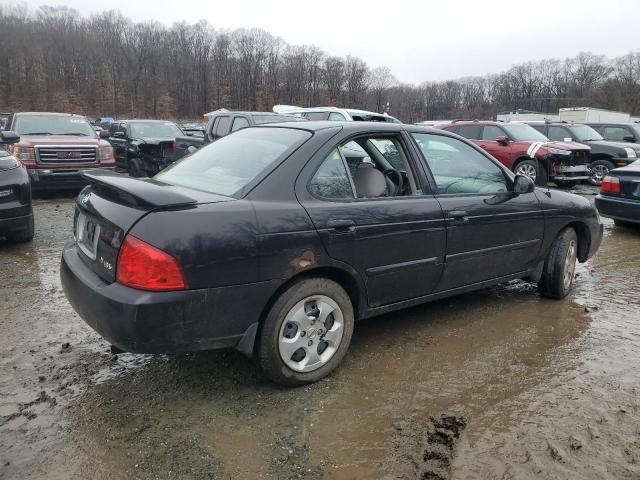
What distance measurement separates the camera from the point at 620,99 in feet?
238

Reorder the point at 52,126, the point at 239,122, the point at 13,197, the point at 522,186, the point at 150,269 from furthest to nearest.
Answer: the point at 239,122, the point at 52,126, the point at 13,197, the point at 522,186, the point at 150,269

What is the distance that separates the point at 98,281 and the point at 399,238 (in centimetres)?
186

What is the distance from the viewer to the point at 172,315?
256cm

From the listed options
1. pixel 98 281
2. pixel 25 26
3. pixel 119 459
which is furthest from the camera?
pixel 25 26

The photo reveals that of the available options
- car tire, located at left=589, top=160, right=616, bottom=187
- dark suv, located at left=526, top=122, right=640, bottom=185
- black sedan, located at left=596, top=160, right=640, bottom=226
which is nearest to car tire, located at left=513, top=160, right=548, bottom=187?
dark suv, located at left=526, top=122, right=640, bottom=185

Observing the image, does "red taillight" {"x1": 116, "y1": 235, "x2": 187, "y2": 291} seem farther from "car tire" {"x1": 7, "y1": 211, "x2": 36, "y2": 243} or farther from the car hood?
the car hood

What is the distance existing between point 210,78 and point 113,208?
334ft

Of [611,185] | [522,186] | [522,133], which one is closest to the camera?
[522,186]

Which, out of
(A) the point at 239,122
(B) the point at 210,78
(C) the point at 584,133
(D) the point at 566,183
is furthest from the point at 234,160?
(B) the point at 210,78

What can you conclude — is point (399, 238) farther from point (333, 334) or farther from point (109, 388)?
point (109, 388)

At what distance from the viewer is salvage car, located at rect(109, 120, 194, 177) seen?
11.7m

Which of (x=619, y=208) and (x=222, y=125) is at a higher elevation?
(x=222, y=125)

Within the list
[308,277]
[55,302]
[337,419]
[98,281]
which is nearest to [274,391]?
[337,419]

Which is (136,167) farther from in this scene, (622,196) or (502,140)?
(622,196)
